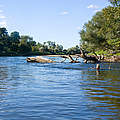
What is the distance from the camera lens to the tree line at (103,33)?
40.4m

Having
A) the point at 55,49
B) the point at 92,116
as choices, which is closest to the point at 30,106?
the point at 92,116

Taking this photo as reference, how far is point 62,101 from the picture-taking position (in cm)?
1240

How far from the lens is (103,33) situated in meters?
55.0

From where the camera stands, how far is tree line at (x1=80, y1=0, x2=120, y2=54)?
40.4m

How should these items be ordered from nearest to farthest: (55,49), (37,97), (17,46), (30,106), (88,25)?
(30,106)
(37,97)
(88,25)
(17,46)
(55,49)

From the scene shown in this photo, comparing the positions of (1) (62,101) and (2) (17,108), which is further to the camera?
(1) (62,101)

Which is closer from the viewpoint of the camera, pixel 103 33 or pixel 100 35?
pixel 103 33

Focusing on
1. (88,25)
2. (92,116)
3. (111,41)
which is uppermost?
(88,25)

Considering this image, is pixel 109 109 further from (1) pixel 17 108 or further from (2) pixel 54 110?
(1) pixel 17 108

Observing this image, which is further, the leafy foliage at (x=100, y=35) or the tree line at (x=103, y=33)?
the leafy foliage at (x=100, y=35)

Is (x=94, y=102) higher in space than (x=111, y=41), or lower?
lower

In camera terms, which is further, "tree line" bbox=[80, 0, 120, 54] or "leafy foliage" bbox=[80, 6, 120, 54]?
"leafy foliage" bbox=[80, 6, 120, 54]

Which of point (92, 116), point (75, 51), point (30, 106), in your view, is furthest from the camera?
point (75, 51)

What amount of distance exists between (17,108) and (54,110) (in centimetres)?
184
